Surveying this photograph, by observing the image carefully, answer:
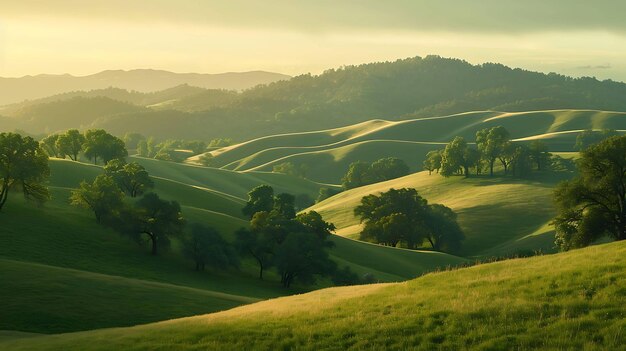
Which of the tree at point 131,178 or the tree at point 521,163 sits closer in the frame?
the tree at point 131,178

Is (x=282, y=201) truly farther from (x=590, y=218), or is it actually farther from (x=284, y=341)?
(x=284, y=341)

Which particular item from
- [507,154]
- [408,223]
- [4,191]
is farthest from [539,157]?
[4,191]

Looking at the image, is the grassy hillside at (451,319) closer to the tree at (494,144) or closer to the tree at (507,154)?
the tree at (507,154)

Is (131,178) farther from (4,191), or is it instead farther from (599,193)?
(599,193)

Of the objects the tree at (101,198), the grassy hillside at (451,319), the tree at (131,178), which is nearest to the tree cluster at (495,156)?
the tree at (131,178)

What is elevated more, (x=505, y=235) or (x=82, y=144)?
(x=82, y=144)

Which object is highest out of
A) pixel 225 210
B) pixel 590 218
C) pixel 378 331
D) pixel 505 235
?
pixel 378 331

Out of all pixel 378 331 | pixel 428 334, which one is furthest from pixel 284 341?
pixel 428 334
